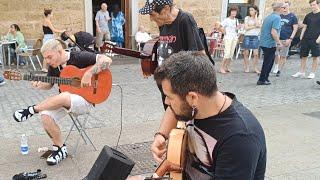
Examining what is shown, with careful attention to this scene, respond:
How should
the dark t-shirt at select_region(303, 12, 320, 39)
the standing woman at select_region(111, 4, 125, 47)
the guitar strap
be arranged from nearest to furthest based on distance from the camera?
the guitar strap, the dark t-shirt at select_region(303, 12, 320, 39), the standing woman at select_region(111, 4, 125, 47)

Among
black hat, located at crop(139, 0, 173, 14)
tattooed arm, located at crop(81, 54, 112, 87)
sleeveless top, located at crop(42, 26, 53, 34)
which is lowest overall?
tattooed arm, located at crop(81, 54, 112, 87)

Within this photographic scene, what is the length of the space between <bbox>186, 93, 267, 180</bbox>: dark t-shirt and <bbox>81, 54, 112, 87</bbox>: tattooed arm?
2281 millimetres

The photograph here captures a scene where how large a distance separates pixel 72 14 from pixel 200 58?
9.15 metres

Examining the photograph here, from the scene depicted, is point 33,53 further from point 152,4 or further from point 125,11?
point 152,4

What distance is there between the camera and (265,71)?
8.00 metres

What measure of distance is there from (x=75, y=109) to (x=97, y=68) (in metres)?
0.48

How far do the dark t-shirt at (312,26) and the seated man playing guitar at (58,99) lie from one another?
618cm

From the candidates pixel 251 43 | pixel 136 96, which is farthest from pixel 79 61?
pixel 251 43

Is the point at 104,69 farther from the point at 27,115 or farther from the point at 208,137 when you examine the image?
the point at 208,137

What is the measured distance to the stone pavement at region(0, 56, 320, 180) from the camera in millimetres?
3949

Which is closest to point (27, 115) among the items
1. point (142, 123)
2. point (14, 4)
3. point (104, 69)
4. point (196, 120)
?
point (104, 69)

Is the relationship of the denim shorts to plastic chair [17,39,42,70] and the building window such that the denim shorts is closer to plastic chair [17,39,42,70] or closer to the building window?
the building window

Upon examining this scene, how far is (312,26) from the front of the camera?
8.61 meters

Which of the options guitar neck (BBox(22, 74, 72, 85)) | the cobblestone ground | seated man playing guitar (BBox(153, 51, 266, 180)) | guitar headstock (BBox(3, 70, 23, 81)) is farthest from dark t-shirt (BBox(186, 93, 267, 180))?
the cobblestone ground
